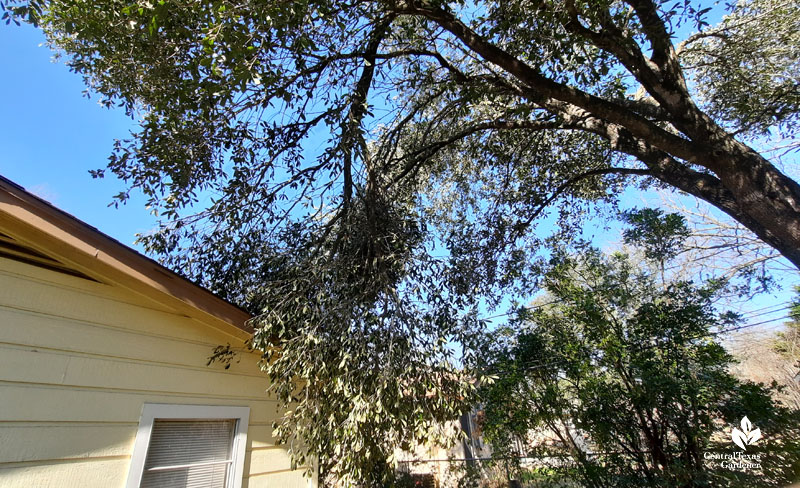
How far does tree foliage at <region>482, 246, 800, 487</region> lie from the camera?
429 centimetres

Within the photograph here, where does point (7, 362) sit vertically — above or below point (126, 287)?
below

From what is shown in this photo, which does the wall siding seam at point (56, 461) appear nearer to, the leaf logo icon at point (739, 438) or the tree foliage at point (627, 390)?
the tree foliage at point (627, 390)

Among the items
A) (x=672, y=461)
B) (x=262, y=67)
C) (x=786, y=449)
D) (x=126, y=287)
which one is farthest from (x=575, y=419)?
(x=262, y=67)

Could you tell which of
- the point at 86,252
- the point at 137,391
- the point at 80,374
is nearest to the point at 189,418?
the point at 137,391

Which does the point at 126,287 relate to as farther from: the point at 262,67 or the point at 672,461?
the point at 672,461

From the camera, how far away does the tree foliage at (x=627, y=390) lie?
4293 millimetres

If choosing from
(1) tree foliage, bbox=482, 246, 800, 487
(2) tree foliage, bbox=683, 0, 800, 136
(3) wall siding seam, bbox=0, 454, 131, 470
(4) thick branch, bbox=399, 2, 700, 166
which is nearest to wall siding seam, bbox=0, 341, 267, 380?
(3) wall siding seam, bbox=0, 454, 131, 470

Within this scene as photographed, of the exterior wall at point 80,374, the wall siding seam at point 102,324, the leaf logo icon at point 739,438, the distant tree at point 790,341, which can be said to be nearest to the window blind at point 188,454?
the exterior wall at point 80,374

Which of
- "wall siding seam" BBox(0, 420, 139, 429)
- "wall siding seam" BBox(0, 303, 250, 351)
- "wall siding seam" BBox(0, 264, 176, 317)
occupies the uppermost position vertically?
"wall siding seam" BBox(0, 264, 176, 317)

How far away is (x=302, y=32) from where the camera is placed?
365cm

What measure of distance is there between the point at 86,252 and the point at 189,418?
4.67 feet

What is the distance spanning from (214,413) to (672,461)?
5452mm

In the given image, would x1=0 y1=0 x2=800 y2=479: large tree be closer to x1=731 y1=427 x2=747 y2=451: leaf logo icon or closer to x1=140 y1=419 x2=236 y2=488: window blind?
x1=140 y1=419 x2=236 y2=488: window blind

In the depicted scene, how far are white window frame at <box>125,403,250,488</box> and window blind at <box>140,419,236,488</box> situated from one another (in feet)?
0.15
